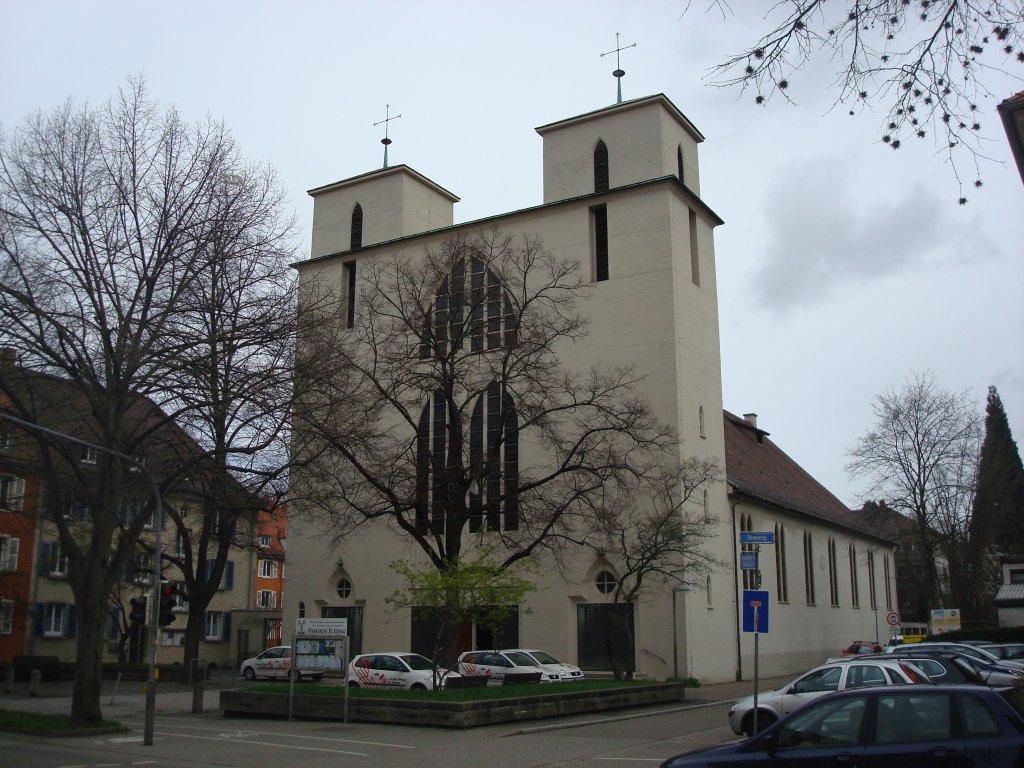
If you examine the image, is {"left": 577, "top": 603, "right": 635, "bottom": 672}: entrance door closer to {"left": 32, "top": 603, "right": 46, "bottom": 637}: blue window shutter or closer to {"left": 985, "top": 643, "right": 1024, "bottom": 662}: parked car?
{"left": 985, "top": 643, "right": 1024, "bottom": 662}: parked car

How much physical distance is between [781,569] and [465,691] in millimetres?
A: 25979

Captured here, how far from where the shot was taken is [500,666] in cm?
3062

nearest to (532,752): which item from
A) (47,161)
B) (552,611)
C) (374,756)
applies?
(374,756)

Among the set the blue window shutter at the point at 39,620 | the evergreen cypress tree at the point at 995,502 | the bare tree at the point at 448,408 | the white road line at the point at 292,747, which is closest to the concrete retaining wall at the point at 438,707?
the white road line at the point at 292,747

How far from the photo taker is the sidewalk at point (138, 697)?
2845cm

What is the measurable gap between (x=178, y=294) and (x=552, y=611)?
67.5 ft

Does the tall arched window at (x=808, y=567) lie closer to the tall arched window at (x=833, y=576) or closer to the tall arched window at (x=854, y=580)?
the tall arched window at (x=833, y=576)

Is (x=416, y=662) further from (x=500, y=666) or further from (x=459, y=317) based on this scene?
(x=459, y=317)

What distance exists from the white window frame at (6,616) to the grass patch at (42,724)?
842 inches

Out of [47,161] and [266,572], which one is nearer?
[47,161]

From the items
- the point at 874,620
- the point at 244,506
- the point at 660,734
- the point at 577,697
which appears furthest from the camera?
the point at 874,620

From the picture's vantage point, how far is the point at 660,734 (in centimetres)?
2045

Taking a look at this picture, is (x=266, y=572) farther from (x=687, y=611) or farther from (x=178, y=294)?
(x=178, y=294)

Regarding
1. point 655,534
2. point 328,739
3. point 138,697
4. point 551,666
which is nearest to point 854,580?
point 655,534
